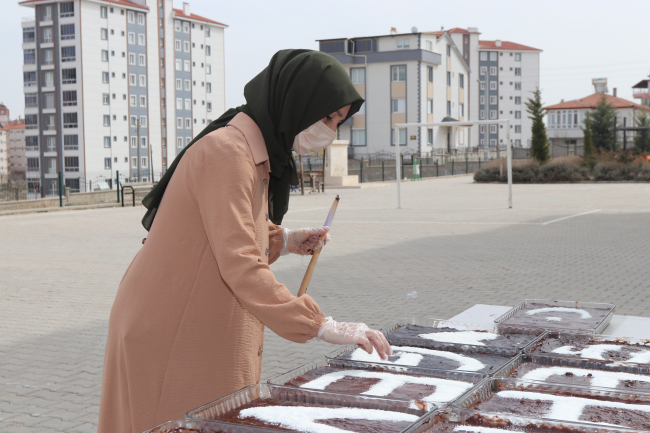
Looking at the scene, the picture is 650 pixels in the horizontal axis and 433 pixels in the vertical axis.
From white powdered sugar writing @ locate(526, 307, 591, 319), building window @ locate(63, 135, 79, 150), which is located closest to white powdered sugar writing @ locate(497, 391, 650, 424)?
white powdered sugar writing @ locate(526, 307, 591, 319)

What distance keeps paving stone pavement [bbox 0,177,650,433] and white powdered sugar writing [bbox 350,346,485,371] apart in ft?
1.98

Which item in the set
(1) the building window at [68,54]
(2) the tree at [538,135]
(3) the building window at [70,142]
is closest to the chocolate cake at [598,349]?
(2) the tree at [538,135]

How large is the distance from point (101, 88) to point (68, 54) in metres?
5.18

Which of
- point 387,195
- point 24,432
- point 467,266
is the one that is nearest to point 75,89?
point 387,195

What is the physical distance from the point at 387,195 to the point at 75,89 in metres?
62.5

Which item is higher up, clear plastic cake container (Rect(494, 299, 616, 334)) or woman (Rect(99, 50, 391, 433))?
woman (Rect(99, 50, 391, 433))

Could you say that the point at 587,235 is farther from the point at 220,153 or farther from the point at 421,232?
the point at 220,153

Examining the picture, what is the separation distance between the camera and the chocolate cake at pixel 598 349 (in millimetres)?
2908

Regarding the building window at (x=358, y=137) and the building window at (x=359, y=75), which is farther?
the building window at (x=358, y=137)

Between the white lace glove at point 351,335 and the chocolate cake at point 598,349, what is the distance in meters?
1.04

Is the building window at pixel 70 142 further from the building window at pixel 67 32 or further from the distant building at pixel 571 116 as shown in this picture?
the distant building at pixel 571 116

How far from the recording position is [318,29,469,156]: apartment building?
7044 centimetres

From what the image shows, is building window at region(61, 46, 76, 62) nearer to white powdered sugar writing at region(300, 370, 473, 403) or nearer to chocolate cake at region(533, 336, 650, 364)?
chocolate cake at region(533, 336, 650, 364)

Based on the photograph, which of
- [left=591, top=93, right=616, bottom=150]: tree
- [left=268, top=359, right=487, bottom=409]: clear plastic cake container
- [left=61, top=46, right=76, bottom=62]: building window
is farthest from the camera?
[left=61, top=46, right=76, bottom=62]: building window
